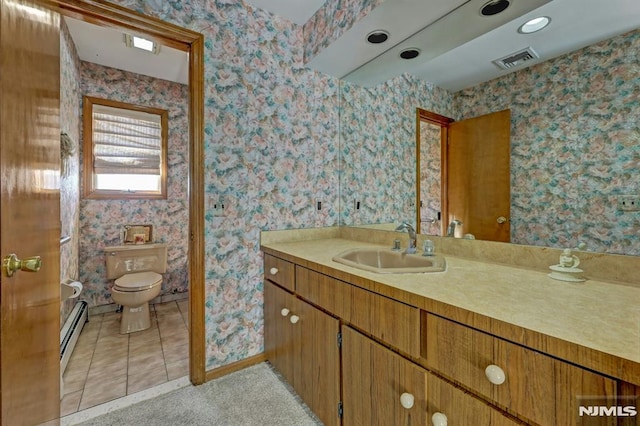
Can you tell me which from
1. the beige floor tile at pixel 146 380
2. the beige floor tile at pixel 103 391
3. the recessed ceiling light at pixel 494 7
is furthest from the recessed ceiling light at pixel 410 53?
the beige floor tile at pixel 103 391

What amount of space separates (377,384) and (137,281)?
249 cm

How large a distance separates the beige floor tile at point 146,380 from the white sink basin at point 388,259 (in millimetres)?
1464

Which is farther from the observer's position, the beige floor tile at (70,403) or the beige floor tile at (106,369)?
the beige floor tile at (106,369)

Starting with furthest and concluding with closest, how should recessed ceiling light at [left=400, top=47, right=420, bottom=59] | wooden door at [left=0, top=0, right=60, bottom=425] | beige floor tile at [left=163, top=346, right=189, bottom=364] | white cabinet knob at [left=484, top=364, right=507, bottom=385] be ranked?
beige floor tile at [left=163, top=346, right=189, bottom=364]
recessed ceiling light at [left=400, top=47, right=420, bottom=59]
wooden door at [left=0, top=0, right=60, bottom=425]
white cabinet knob at [left=484, top=364, right=507, bottom=385]

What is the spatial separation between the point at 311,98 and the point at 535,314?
6.51ft

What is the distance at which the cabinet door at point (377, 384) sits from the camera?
0.89 meters

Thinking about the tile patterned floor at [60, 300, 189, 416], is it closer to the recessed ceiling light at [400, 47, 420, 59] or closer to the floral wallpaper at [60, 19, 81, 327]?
the floral wallpaper at [60, 19, 81, 327]

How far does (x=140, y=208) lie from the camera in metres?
3.09

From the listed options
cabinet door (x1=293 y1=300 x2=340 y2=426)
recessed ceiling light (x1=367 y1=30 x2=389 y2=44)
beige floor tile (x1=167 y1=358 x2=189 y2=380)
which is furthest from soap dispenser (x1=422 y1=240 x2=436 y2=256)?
beige floor tile (x1=167 y1=358 x2=189 y2=380)

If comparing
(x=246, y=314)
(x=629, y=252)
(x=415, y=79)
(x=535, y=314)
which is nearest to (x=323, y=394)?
(x=246, y=314)

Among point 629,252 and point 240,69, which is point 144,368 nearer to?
point 240,69

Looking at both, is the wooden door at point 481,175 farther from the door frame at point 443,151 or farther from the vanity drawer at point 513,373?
the vanity drawer at point 513,373

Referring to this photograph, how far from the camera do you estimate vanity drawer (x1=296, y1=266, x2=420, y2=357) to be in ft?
2.97

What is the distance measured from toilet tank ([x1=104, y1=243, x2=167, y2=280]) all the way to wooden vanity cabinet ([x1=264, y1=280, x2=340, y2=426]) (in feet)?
5.85
